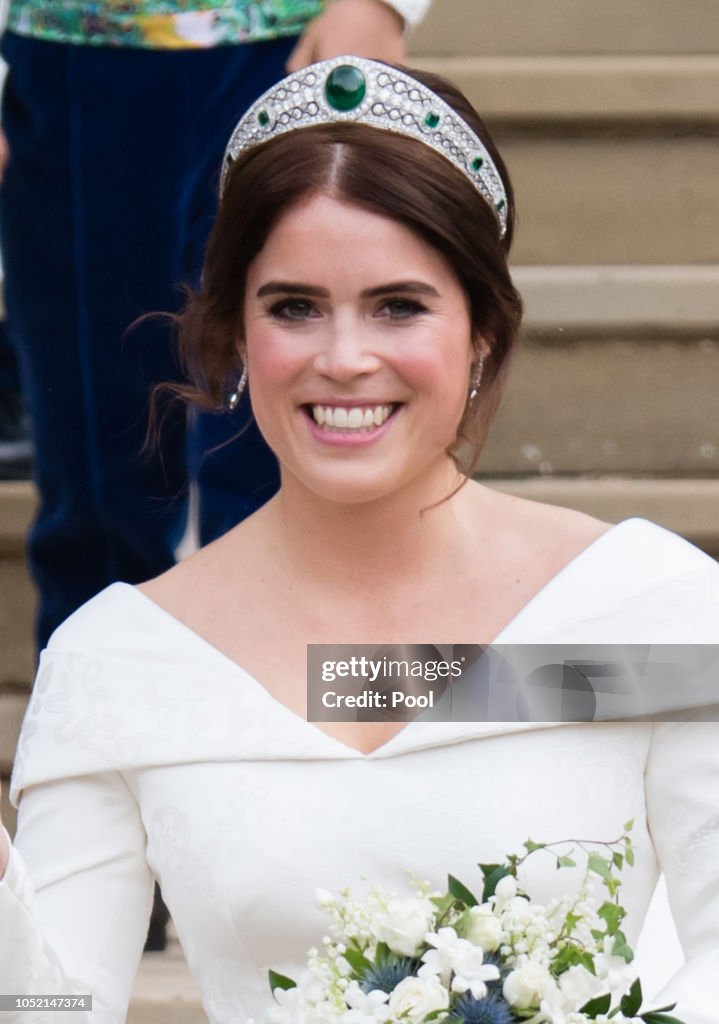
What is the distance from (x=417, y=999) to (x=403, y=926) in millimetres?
75

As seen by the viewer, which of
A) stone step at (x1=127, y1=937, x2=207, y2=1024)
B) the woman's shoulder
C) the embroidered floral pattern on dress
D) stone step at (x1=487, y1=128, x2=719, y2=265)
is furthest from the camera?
stone step at (x1=487, y1=128, x2=719, y2=265)

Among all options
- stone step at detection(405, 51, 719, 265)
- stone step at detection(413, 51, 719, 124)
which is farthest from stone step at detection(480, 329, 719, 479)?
stone step at detection(413, 51, 719, 124)

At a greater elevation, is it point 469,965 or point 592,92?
point 592,92

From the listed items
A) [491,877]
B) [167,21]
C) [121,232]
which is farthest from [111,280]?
[491,877]

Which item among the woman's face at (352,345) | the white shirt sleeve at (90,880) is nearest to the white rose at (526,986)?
the white shirt sleeve at (90,880)

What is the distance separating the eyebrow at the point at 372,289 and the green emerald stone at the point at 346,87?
20 cm

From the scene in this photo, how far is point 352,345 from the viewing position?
1.88 metres

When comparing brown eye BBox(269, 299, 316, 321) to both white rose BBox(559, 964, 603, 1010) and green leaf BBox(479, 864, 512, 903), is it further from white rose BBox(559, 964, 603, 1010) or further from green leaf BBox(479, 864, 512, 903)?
white rose BBox(559, 964, 603, 1010)

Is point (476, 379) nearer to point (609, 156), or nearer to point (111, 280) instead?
point (111, 280)

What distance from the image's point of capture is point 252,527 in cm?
209

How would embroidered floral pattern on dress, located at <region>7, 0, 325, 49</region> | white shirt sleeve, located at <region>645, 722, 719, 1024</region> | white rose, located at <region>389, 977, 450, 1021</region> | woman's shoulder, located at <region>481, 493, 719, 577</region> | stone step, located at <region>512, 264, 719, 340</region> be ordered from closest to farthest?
white rose, located at <region>389, 977, 450, 1021</region>
white shirt sleeve, located at <region>645, 722, 719, 1024</region>
woman's shoulder, located at <region>481, 493, 719, 577</region>
embroidered floral pattern on dress, located at <region>7, 0, 325, 49</region>
stone step, located at <region>512, 264, 719, 340</region>

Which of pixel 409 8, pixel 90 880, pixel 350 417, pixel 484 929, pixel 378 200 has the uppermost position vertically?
pixel 409 8

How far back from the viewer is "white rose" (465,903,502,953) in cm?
137

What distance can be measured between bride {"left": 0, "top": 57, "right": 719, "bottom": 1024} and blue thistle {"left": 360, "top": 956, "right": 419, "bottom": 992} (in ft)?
1.36
